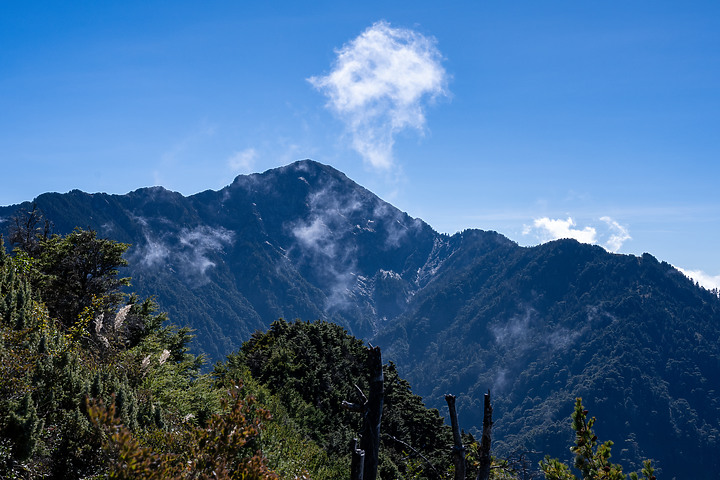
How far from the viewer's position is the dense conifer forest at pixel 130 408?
6.58m

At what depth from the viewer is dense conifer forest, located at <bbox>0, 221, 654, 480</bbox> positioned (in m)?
6.58

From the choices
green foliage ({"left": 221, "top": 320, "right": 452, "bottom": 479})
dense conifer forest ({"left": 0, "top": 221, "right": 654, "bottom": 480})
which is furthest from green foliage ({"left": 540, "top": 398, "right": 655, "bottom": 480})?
green foliage ({"left": 221, "top": 320, "right": 452, "bottom": 479})

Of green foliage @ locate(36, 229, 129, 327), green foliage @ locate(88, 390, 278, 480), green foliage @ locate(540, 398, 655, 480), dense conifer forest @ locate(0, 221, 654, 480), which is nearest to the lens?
green foliage @ locate(88, 390, 278, 480)

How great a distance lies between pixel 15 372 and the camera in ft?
33.5

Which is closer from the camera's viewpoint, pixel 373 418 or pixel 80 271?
pixel 373 418

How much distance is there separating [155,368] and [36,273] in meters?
11.9

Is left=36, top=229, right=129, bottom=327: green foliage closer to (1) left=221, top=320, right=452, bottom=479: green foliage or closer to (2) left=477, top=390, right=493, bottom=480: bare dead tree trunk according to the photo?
(1) left=221, top=320, right=452, bottom=479: green foliage

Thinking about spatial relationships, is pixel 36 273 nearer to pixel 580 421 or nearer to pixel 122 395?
pixel 122 395

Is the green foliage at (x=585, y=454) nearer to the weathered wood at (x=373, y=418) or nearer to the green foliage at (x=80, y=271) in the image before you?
the weathered wood at (x=373, y=418)

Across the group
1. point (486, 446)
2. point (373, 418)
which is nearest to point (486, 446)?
point (486, 446)

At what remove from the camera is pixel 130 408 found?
1145 cm

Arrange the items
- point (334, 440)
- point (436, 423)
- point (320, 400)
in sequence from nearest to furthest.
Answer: point (334, 440) < point (320, 400) < point (436, 423)

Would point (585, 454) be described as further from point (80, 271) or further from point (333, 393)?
point (80, 271)

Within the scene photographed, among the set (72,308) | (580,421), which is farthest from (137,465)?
(72,308)
